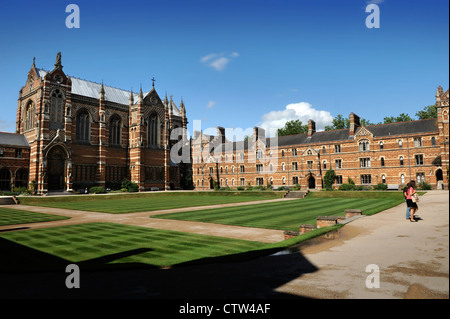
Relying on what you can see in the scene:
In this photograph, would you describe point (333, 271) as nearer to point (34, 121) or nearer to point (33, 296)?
point (33, 296)

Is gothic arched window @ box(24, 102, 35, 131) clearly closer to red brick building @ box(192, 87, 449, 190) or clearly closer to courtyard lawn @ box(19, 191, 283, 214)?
courtyard lawn @ box(19, 191, 283, 214)

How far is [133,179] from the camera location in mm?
62969

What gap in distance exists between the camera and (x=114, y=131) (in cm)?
6406

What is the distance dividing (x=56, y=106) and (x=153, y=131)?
21.2m

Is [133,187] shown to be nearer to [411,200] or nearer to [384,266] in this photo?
[411,200]

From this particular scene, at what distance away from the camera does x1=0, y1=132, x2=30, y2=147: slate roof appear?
164ft

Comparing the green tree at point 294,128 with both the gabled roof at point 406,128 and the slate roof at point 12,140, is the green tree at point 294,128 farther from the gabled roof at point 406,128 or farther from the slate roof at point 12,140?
the slate roof at point 12,140

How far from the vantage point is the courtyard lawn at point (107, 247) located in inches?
351

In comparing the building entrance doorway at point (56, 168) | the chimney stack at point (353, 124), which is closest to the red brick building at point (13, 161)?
the building entrance doorway at point (56, 168)

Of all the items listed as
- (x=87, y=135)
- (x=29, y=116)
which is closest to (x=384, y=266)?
(x=87, y=135)

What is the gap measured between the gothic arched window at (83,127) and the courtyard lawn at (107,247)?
4754cm

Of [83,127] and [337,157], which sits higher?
[83,127]
